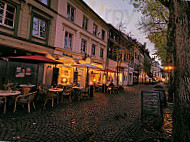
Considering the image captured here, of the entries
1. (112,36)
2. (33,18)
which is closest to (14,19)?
(33,18)

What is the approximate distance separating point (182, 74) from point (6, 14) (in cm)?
1050

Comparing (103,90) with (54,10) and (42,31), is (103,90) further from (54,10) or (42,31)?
(54,10)

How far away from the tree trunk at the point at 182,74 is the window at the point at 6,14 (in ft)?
31.9

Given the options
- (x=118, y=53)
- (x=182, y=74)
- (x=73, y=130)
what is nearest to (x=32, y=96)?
(x=73, y=130)

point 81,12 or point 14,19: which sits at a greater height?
point 81,12

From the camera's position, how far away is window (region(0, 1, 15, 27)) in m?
7.45

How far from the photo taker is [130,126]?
4211 mm

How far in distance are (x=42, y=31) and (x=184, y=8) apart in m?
10.1

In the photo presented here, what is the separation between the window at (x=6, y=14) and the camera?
7453 millimetres

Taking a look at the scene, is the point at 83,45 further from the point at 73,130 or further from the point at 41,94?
the point at 73,130

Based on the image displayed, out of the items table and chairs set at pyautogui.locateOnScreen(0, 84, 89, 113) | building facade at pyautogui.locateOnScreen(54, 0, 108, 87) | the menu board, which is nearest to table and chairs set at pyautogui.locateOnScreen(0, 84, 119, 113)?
table and chairs set at pyautogui.locateOnScreen(0, 84, 89, 113)

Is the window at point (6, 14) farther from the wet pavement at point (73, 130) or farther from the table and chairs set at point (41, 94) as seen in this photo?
the wet pavement at point (73, 130)

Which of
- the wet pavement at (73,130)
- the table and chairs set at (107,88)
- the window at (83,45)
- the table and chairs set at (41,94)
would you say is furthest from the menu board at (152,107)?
the window at (83,45)

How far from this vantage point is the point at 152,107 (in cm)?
426
